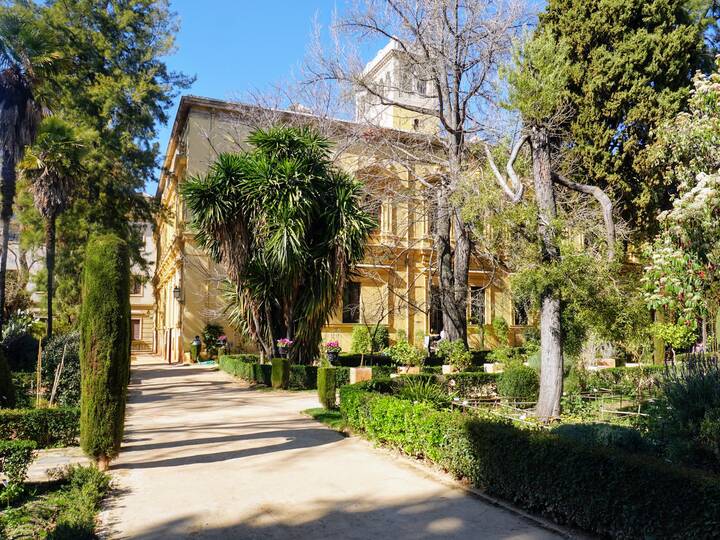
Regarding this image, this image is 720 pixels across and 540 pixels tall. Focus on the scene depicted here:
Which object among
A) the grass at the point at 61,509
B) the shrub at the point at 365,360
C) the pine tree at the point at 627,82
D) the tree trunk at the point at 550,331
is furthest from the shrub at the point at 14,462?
the pine tree at the point at 627,82

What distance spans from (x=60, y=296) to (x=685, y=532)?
29007 millimetres

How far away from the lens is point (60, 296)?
28.3 meters

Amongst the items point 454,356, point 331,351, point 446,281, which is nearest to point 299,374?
point 331,351

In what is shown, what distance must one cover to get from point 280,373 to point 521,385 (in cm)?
728

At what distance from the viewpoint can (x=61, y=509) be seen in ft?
20.4

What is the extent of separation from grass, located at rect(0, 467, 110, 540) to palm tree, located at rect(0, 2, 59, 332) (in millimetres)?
10063

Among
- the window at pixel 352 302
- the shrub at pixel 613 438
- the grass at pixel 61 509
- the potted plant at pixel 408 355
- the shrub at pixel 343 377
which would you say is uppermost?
the window at pixel 352 302

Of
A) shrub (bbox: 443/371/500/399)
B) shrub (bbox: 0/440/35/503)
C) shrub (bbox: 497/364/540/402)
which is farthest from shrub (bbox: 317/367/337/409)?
shrub (bbox: 0/440/35/503)

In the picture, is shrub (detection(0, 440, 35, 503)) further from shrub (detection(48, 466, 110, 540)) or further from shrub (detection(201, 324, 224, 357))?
shrub (detection(201, 324, 224, 357))

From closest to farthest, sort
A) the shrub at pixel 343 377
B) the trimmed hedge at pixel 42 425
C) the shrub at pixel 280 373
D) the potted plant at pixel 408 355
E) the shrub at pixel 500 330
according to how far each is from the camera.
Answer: the trimmed hedge at pixel 42 425
the potted plant at pixel 408 355
the shrub at pixel 343 377
the shrub at pixel 280 373
the shrub at pixel 500 330

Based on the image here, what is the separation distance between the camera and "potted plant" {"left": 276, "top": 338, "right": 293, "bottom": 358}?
19062 millimetres

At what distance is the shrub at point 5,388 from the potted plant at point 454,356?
36.4ft

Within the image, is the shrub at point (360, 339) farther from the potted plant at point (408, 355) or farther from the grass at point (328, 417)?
the grass at point (328, 417)

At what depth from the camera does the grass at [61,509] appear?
17.1 ft
